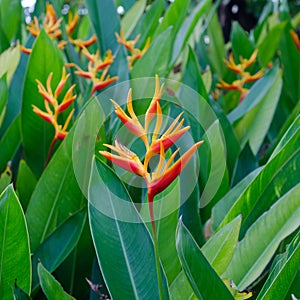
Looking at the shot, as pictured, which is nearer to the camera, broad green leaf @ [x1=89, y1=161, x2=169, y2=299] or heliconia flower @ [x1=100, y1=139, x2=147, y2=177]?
heliconia flower @ [x1=100, y1=139, x2=147, y2=177]

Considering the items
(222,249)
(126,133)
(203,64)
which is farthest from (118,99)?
(203,64)

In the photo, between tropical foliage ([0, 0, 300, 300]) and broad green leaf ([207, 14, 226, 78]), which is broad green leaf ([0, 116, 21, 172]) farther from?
broad green leaf ([207, 14, 226, 78])

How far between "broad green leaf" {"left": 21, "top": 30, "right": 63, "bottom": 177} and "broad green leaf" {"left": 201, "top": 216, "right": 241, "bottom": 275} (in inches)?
22.0

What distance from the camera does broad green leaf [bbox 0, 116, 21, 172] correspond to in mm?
1300

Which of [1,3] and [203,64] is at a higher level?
[1,3]

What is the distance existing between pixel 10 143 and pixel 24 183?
0.16 meters

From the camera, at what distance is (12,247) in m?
0.82

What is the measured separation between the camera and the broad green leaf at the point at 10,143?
1.30m

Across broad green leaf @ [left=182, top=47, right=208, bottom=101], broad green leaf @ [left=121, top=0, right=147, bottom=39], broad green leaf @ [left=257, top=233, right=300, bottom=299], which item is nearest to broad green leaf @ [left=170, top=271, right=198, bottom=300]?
broad green leaf @ [left=257, top=233, right=300, bottom=299]

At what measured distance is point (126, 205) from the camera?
757 mm

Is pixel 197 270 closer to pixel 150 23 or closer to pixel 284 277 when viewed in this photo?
pixel 284 277

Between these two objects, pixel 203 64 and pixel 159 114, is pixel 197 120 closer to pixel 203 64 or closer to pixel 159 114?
pixel 159 114

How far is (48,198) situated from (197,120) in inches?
13.1

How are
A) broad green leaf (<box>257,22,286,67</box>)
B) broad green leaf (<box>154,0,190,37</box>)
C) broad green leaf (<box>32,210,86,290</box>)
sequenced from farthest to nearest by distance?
1. broad green leaf (<box>257,22,286,67</box>)
2. broad green leaf (<box>154,0,190,37</box>)
3. broad green leaf (<box>32,210,86,290</box>)
